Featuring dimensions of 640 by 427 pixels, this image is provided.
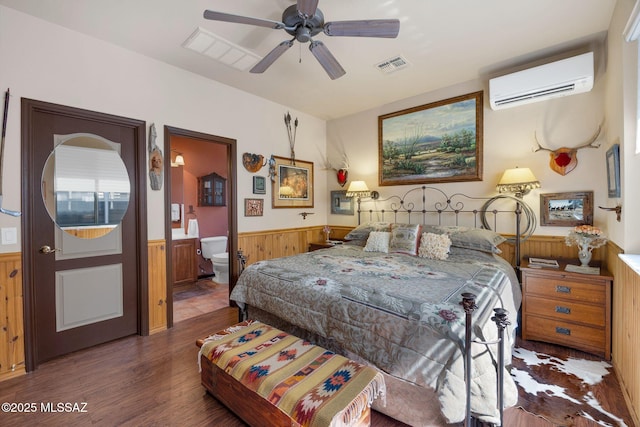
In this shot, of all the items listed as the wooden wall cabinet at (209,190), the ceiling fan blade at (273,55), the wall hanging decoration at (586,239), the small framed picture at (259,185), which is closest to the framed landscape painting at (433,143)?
the wall hanging decoration at (586,239)

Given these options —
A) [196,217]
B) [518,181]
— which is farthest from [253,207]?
[518,181]

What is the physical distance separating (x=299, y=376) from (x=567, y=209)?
11.0 ft

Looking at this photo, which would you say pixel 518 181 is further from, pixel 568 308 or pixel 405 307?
pixel 405 307

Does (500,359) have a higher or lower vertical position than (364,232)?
lower

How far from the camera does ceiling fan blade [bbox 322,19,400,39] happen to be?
6.20ft

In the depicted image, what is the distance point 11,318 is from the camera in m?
2.24

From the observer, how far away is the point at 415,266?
106 inches

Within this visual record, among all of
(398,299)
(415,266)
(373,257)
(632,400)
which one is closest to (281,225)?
(373,257)

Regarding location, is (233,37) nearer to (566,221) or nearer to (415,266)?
(415,266)

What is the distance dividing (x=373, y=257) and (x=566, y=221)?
2.16 meters

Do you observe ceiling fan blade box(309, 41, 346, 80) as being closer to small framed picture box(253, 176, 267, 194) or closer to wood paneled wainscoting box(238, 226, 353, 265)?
small framed picture box(253, 176, 267, 194)

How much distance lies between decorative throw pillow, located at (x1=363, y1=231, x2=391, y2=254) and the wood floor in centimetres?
188

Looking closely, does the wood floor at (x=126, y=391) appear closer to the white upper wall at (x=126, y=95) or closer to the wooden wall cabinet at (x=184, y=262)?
the white upper wall at (x=126, y=95)

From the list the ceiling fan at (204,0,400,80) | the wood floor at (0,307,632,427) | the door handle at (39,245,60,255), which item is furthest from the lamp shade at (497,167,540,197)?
the door handle at (39,245,60,255)
